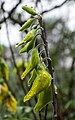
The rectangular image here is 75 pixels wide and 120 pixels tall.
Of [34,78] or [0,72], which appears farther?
[0,72]

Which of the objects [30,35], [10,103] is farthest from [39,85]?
[10,103]

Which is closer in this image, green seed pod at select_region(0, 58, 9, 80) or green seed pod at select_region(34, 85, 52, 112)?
green seed pod at select_region(34, 85, 52, 112)

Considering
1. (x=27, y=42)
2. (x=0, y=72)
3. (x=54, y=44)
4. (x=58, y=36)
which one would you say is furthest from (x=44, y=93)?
(x=54, y=44)

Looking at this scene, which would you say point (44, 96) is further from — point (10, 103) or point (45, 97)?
point (10, 103)

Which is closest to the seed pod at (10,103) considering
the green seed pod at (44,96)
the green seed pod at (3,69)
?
the green seed pod at (3,69)

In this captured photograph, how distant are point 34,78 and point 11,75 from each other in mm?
2749

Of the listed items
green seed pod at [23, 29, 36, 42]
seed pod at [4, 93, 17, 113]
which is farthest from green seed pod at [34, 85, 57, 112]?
seed pod at [4, 93, 17, 113]

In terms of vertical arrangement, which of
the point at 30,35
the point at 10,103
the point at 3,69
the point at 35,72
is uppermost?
the point at 30,35

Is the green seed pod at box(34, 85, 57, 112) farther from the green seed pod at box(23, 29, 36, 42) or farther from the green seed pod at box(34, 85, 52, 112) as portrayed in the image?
the green seed pod at box(23, 29, 36, 42)

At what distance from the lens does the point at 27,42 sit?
106 cm

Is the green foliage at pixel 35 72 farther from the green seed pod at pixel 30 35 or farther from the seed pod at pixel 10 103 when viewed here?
the seed pod at pixel 10 103

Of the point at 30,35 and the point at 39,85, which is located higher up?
the point at 30,35

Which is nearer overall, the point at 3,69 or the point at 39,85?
the point at 39,85

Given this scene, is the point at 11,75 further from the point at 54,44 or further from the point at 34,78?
the point at 34,78
